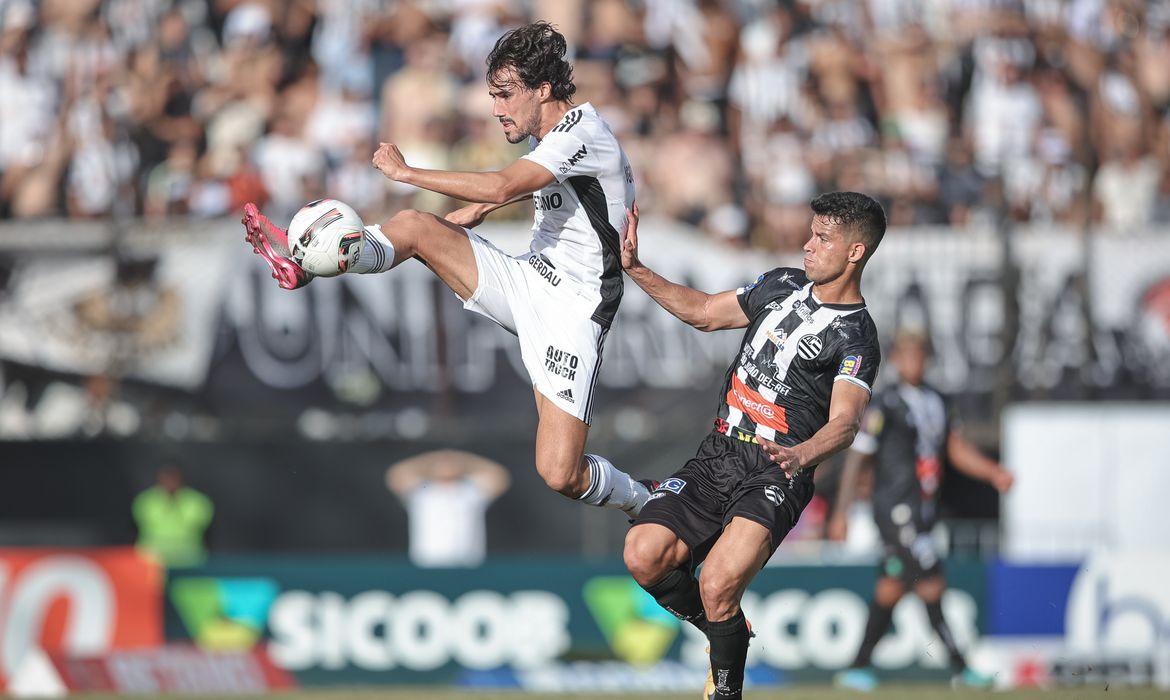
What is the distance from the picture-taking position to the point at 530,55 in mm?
7465

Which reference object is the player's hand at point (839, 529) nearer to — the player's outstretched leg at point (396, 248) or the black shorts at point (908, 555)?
the black shorts at point (908, 555)

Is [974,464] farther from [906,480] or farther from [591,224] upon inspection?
[591,224]

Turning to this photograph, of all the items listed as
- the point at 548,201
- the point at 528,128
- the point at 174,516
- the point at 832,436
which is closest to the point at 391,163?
the point at 528,128

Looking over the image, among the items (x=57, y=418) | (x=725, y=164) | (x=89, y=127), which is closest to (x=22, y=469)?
(x=57, y=418)

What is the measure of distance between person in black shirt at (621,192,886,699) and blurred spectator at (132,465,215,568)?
7.31 meters

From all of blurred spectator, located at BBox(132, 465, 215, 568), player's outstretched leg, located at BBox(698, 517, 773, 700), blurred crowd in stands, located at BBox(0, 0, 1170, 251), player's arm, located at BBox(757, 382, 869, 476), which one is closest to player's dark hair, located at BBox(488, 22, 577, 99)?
player's arm, located at BBox(757, 382, 869, 476)

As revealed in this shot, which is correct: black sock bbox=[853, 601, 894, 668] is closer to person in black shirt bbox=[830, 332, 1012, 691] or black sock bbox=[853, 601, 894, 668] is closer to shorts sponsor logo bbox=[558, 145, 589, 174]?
person in black shirt bbox=[830, 332, 1012, 691]

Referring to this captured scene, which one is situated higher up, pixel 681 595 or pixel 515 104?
pixel 515 104

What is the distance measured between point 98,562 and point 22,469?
210 centimetres

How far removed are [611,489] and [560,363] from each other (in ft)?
2.51

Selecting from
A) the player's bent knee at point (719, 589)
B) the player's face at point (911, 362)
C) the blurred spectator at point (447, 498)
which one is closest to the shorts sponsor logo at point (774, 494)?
the player's bent knee at point (719, 589)

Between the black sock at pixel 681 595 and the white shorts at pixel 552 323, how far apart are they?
958 millimetres

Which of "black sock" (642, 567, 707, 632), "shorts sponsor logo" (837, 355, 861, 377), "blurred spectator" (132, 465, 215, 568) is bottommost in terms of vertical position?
"blurred spectator" (132, 465, 215, 568)

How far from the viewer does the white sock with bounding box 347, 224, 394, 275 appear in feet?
22.9
